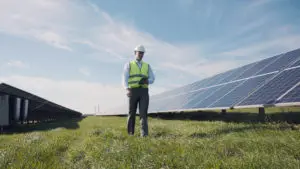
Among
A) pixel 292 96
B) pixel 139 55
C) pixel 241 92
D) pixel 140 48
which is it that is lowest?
pixel 292 96

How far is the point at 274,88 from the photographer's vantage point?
28.2 feet

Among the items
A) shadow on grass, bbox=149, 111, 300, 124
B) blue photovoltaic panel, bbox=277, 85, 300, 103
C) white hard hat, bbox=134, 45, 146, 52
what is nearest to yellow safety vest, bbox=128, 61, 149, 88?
white hard hat, bbox=134, 45, 146, 52

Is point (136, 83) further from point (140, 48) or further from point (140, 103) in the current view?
point (140, 48)

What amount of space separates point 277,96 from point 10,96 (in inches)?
608

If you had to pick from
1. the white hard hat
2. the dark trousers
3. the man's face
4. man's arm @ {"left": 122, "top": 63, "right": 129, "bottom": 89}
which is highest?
the white hard hat

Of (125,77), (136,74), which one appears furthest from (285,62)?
(125,77)

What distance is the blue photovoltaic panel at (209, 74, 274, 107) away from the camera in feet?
31.7

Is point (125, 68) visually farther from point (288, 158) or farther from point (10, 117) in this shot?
point (10, 117)

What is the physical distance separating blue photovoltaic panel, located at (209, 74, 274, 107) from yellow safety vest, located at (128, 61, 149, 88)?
3269 mm

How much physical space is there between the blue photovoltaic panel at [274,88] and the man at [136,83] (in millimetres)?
3326

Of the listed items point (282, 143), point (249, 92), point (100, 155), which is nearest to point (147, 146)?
point (100, 155)

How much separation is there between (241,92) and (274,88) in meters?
1.85

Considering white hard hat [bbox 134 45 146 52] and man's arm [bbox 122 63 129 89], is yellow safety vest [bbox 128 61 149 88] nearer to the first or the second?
man's arm [bbox 122 63 129 89]

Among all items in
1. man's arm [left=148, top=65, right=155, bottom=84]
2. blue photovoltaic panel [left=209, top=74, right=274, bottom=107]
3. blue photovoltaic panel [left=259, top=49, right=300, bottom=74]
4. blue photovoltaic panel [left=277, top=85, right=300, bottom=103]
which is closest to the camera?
blue photovoltaic panel [left=277, top=85, right=300, bottom=103]
